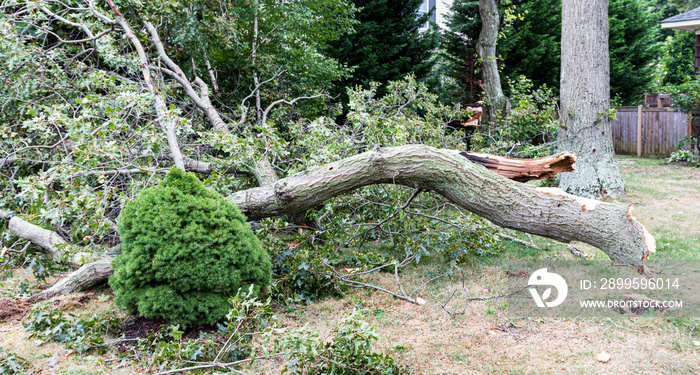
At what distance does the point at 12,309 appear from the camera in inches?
163

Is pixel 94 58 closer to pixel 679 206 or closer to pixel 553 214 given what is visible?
pixel 553 214

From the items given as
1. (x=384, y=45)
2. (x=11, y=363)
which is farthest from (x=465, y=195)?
(x=384, y=45)

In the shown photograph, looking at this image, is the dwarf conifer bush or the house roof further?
the house roof

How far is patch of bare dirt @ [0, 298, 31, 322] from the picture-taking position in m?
4.05

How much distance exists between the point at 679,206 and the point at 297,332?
6.96 m

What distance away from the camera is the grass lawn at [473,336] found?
3.07 meters

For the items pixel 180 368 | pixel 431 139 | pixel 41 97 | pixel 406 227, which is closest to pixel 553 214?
pixel 406 227

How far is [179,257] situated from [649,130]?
14.9 m

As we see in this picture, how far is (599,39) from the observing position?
745 cm

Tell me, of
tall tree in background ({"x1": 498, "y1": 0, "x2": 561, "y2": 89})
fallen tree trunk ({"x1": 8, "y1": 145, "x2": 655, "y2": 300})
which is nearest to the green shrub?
fallen tree trunk ({"x1": 8, "y1": 145, "x2": 655, "y2": 300})

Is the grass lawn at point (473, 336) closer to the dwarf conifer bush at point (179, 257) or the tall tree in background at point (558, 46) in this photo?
the dwarf conifer bush at point (179, 257)

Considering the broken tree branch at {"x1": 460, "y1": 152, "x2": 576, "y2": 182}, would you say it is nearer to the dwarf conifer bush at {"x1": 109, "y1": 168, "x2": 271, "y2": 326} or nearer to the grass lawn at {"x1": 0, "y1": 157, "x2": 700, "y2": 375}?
the grass lawn at {"x1": 0, "y1": 157, "x2": 700, "y2": 375}

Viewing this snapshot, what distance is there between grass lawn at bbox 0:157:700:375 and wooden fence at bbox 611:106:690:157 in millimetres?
10470

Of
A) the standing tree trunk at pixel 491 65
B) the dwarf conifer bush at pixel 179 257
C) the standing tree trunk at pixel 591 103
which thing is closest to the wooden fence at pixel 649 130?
the standing tree trunk at pixel 491 65
